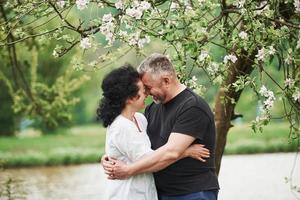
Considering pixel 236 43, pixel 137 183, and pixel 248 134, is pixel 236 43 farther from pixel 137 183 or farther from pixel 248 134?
pixel 248 134

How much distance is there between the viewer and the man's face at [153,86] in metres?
4.88

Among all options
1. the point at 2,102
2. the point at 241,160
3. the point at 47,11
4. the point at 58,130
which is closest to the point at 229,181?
the point at 241,160

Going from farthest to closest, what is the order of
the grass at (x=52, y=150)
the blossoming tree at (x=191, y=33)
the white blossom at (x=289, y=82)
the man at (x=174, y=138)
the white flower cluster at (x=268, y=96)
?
the grass at (x=52, y=150)
the white blossom at (x=289, y=82)
the white flower cluster at (x=268, y=96)
the blossoming tree at (x=191, y=33)
the man at (x=174, y=138)

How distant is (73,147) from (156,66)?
19421 millimetres

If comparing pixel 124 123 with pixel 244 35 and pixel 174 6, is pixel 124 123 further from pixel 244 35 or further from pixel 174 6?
pixel 244 35

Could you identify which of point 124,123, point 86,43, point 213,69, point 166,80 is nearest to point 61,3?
point 86,43

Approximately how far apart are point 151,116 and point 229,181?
1098cm

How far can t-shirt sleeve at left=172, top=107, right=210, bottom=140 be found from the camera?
4.67m

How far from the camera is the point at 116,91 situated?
4738 millimetres

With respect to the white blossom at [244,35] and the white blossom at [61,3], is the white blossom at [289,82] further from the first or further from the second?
the white blossom at [61,3]


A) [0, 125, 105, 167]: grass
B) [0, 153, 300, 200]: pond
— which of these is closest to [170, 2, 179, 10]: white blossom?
[0, 153, 300, 200]: pond

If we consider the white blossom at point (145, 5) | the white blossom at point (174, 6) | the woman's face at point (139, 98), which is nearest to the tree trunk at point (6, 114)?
the white blossom at point (174, 6)

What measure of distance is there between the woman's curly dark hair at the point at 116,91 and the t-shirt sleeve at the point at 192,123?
1.09 feet

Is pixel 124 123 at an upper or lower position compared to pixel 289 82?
lower
